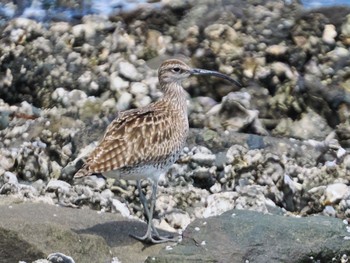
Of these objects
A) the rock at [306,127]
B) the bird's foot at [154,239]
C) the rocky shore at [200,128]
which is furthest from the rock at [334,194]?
the bird's foot at [154,239]

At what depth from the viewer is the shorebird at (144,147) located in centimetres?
781

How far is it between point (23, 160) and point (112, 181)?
110 cm

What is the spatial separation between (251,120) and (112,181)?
6.25ft

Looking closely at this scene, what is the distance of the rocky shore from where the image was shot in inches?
290

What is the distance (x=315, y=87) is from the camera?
1132cm

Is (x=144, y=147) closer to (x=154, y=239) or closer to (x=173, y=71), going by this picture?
(x=154, y=239)

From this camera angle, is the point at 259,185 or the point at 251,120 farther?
the point at 251,120

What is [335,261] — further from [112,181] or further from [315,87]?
[315,87]

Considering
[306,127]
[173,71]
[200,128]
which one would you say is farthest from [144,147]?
[306,127]

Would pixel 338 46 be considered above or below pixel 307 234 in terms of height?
below

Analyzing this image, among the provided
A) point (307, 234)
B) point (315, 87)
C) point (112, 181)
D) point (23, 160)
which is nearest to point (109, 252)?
point (307, 234)

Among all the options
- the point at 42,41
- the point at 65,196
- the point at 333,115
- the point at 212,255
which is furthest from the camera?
the point at 42,41

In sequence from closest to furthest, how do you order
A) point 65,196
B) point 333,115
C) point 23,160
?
point 65,196
point 23,160
point 333,115

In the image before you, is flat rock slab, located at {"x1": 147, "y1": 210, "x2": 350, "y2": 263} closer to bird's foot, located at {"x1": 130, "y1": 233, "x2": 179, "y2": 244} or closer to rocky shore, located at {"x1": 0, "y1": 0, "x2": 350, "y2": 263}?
rocky shore, located at {"x1": 0, "y1": 0, "x2": 350, "y2": 263}
